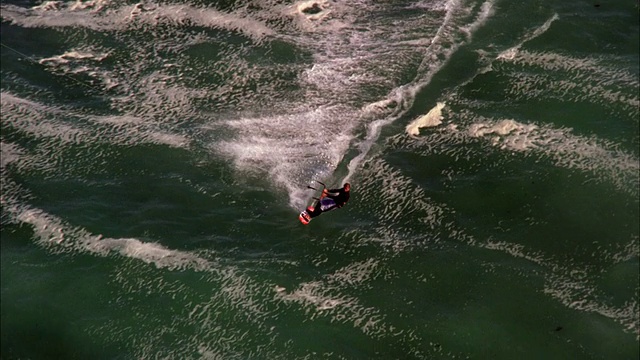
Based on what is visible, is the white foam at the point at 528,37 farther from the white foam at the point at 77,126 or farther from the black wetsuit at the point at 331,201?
the white foam at the point at 77,126

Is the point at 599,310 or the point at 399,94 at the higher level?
the point at 399,94

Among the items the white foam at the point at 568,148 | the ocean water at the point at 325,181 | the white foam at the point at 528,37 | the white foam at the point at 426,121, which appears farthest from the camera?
the white foam at the point at 528,37

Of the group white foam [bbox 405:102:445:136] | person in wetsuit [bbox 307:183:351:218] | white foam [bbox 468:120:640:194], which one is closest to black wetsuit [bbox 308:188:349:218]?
person in wetsuit [bbox 307:183:351:218]

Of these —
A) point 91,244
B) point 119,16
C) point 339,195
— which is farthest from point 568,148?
point 119,16

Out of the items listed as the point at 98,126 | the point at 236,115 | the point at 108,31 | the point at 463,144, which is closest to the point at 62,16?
the point at 108,31

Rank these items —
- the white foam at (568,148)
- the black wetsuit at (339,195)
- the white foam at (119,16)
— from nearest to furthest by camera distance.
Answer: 1. the black wetsuit at (339,195)
2. the white foam at (568,148)
3. the white foam at (119,16)

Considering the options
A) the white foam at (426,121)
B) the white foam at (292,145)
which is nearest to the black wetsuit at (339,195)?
the white foam at (292,145)

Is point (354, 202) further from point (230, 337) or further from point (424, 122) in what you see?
point (230, 337)

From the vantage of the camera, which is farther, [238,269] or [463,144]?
[463,144]
